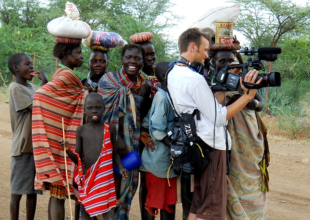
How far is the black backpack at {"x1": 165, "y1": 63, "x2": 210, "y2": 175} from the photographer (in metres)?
3.22

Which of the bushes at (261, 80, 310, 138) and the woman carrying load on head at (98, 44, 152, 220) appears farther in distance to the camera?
the bushes at (261, 80, 310, 138)

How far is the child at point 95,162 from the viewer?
346 cm

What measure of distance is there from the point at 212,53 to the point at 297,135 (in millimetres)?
5641

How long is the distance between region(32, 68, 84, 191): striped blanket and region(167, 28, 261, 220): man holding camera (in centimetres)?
97

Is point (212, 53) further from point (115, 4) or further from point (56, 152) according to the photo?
point (115, 4)

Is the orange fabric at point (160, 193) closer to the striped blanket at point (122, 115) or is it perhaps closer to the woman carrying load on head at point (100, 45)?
the striped blanket at point (122, 115)

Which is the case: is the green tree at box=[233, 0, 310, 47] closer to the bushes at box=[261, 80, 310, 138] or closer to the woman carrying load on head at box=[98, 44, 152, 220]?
the bushes at box=[261, 80, 310, 138]

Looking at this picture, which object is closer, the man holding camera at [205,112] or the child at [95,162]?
the man holding camera at [205,112]

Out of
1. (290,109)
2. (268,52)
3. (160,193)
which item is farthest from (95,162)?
(290,109)

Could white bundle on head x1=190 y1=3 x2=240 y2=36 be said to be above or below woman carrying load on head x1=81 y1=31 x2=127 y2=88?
above

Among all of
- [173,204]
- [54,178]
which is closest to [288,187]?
[173,204]

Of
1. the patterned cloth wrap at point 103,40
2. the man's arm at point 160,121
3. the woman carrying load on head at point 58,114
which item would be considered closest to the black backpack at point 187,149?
the man's arm at point 160,121

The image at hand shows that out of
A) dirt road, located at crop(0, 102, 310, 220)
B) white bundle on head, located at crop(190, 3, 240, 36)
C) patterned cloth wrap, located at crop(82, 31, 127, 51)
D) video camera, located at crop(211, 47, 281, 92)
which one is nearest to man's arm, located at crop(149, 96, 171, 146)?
video camera, located at crop(211, 47, 281, 92)

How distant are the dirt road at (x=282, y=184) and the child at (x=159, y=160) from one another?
1025 millimetres
